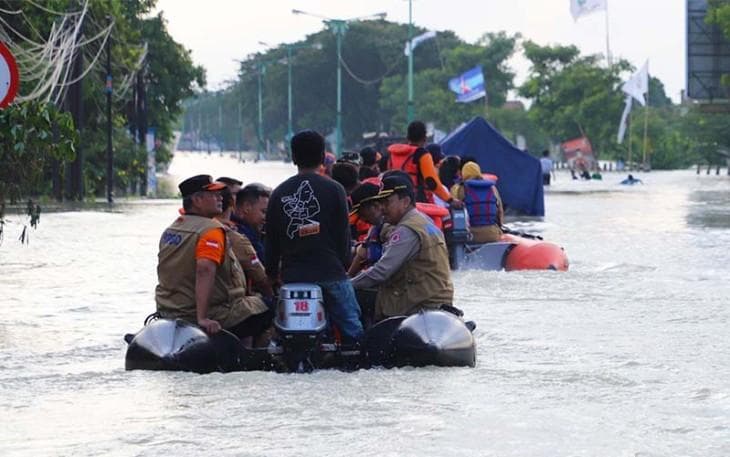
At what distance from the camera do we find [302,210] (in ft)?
37.8

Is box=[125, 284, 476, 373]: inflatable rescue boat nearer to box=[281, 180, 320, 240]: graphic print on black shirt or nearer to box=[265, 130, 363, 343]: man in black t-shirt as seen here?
box=[265, 130, 363, 343]: man in black t-shirt

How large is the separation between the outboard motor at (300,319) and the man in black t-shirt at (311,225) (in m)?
0.22

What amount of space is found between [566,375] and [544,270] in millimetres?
9341

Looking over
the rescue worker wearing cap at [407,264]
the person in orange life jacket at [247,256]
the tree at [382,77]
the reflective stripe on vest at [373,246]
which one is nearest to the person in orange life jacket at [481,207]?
the reflective stripe on vest at [373,246]

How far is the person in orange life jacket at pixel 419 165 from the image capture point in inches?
828

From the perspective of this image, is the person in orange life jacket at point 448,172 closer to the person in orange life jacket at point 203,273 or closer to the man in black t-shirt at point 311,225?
the person in orange life jacket at point 203,273

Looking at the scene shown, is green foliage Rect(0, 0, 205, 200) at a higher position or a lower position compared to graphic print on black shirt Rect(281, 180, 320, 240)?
higher

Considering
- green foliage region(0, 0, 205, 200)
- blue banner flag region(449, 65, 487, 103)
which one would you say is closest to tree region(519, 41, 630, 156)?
blue banner flag region(449, 65, 487, 103)

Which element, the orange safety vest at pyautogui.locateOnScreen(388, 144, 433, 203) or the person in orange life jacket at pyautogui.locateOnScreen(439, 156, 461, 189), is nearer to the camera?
the orange safety vest at pyautogui.locateOnScreen(388, 144, 433, 203)

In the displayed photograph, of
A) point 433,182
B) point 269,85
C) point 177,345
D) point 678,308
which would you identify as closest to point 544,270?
point 433,182

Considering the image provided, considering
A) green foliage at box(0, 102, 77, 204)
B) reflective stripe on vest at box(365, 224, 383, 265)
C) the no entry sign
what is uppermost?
the no entry sign

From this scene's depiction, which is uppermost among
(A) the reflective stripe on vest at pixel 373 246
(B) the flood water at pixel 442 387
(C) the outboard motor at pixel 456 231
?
(A) the reflective stripe on vest at pixel 373 246

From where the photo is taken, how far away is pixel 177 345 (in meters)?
11.7

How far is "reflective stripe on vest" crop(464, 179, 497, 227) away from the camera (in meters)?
21.7
